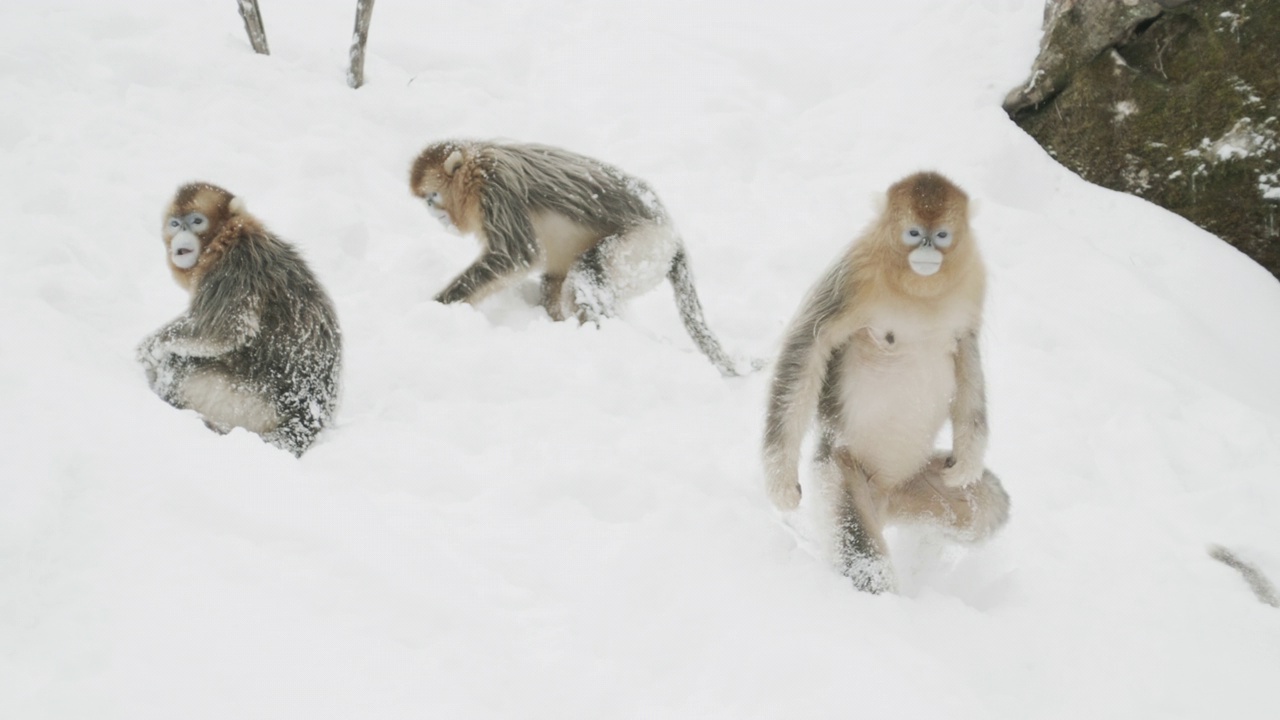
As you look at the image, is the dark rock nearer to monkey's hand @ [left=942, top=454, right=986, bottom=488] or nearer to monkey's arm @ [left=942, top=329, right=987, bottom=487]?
monkey's arm @ [left=942, top=329, right=987, bottom=487]

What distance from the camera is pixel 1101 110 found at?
682 cm

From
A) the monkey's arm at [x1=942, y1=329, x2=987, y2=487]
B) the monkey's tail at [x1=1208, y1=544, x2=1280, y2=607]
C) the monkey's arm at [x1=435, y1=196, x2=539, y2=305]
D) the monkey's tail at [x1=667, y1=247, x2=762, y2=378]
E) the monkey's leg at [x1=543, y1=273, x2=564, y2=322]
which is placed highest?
the monkey's arm at [x1=942, y1=329, x2=987, y2=487]

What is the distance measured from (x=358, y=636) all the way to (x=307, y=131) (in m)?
5.08

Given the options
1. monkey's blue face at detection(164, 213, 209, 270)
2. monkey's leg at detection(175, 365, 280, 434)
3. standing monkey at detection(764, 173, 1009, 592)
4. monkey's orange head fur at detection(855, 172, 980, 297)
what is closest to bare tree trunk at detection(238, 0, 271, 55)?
monkey's blue face at detection(164, 213, 209, 270)

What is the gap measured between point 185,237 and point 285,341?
0.68m

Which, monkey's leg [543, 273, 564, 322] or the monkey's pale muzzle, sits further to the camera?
monkey's leg [543, 273, 564, 322]

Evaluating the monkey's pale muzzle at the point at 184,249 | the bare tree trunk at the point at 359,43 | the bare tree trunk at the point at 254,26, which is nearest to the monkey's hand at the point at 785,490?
the monkey's pale muzzle at the point at 184,249

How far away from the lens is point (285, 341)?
3.99 m

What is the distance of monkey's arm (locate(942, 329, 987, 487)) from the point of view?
10.8ft

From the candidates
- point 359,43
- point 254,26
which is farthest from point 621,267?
point 254,26

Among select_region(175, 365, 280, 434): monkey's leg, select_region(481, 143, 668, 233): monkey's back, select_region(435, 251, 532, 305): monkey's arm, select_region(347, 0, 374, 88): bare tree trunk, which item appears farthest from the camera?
select_region(347, 0, 374, 88): bare tree trunk

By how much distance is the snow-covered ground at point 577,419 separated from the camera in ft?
7.13

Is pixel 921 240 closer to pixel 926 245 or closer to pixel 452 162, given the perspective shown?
pixel 926 245

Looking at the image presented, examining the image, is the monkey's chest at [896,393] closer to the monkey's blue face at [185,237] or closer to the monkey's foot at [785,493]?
the monkey's foot at [785,493]
